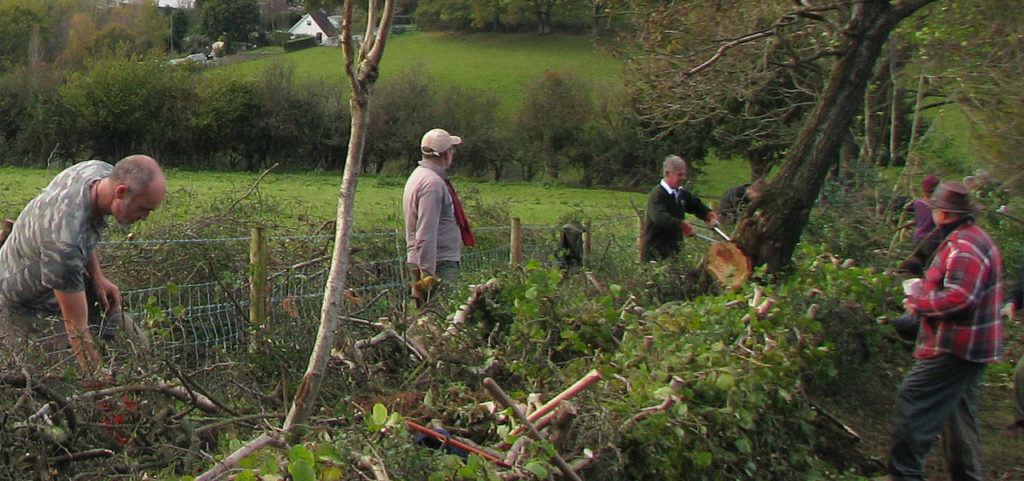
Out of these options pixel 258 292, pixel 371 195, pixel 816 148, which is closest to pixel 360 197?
pixel 371 195

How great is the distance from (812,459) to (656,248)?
391 centimetres

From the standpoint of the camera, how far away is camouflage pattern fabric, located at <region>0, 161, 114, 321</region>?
4.20 meters

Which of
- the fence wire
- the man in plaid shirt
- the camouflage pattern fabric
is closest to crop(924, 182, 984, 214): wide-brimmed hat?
the man in plaid shirt

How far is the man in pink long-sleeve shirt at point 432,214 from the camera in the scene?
Result: 23.2 feet

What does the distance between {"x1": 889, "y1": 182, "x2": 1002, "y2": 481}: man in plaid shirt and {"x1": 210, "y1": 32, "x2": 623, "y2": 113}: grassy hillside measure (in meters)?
40.9

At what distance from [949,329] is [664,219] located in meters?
3.45

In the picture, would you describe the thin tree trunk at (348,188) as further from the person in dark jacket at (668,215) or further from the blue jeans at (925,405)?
the person in dark jacket at (668,215)

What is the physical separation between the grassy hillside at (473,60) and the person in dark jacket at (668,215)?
123 feet

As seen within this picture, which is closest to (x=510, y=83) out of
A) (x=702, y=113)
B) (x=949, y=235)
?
(x=702, y=113)

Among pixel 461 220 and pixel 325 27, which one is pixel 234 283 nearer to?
pixel 461 220

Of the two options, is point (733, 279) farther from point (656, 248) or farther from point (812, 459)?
point (812, 459)

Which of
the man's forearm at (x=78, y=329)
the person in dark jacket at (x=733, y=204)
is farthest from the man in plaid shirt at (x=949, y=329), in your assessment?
the person in dark jacket at (x=733, y=204)

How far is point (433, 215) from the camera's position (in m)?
7.11

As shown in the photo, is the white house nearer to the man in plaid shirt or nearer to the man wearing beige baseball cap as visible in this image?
the man wearing beige baseball cap
